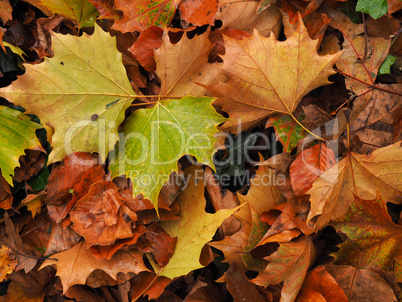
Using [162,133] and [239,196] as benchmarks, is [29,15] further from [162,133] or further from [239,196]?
[239,196]

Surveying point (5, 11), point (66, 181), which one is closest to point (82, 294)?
point (66, 181)

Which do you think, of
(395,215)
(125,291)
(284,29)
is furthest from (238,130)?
(125,291)

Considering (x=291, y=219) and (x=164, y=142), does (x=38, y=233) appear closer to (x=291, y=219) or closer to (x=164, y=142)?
(x=164, y=142)

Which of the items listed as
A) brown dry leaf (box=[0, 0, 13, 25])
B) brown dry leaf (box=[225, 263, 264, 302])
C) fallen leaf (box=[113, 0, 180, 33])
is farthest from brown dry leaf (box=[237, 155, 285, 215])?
brown dry leaf (box=[0, 0, 13, 25])

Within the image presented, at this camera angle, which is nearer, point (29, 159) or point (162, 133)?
point (162, 133)

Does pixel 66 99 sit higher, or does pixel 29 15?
pixel 29 15

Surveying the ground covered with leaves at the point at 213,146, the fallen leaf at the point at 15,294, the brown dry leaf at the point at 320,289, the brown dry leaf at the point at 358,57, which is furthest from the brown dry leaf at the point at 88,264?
the brown dry leaf at the point at 358,57

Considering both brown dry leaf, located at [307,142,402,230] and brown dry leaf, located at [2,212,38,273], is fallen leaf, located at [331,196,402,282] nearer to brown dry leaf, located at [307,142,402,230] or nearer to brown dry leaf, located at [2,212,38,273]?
brown dry leaf, located at [307,142,402,230]

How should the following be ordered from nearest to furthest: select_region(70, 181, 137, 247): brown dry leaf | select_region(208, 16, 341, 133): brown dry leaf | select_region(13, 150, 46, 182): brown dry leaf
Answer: select_region(208, 16, 341, 133): brown dry leaf, select_region(70, 181, 137, 247): brown dry leaf, select_region(13, 150, 46, 182): brown dry leaf
